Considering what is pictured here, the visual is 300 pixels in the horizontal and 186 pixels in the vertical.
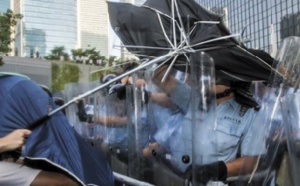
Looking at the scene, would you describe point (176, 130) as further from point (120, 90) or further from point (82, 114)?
point (82, 114)

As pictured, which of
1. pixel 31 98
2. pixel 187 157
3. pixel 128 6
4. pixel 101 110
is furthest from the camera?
pixel 101 110

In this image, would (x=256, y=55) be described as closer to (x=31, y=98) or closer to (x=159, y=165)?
(x=159, y=165)

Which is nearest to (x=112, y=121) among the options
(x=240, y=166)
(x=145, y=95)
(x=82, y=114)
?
(x=82, y=114)

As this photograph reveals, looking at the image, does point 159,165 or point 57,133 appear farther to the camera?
point 159,165

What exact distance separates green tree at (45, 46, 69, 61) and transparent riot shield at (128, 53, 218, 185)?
32.0 m

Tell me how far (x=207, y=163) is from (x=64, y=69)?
25498 mm

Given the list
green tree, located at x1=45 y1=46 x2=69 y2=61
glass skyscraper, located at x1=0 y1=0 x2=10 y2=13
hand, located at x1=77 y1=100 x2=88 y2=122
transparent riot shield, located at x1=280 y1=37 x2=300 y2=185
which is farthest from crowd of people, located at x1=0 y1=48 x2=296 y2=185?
green tree, located at x1=45 y1=46 x2=69 y2=61

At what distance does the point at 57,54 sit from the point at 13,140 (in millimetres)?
34227

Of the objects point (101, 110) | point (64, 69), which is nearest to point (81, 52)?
point (64, 69)

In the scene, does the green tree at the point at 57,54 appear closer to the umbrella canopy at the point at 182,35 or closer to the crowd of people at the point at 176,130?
the crowd of people at the point at 176,130

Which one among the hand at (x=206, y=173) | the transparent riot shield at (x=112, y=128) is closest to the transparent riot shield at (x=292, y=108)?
the hand at (x=206, y=173)

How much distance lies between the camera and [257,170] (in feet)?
7.52

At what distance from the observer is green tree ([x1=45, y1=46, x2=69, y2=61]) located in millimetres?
34869

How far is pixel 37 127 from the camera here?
7.11ft
